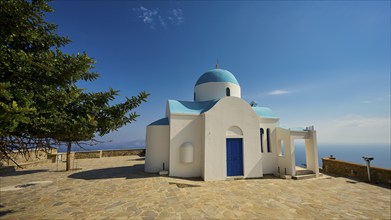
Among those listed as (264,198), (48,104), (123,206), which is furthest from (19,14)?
(264,198)

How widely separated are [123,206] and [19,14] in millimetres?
6319

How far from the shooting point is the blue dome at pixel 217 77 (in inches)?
588

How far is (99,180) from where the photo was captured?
953 cm

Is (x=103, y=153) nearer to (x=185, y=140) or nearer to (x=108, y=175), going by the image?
(x=108, y=175)

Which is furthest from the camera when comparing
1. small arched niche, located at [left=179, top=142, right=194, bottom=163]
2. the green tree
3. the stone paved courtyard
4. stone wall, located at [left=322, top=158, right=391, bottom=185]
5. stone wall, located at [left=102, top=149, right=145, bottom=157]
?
stone wall, located at [left=102, top=149, right=145, bottom=157]

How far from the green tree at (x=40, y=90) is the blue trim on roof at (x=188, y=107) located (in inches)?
266

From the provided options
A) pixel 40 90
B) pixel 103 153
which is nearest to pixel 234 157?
pixel 40 90

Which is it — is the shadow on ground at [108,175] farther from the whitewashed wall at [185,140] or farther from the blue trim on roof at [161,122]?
the blue trim on roof at [161,122]

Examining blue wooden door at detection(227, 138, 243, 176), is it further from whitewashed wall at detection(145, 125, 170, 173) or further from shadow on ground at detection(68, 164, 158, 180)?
shadow on ground at detection(68, 164, 158, 180)

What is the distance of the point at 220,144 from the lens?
36.7 ft

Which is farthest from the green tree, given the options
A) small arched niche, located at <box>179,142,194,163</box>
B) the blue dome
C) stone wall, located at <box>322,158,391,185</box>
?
stone wall, located at <box>322,158,391,185</box>

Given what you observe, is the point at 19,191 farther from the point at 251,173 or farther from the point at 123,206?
the point at 251,173

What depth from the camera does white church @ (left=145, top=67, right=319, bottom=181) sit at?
11.1m

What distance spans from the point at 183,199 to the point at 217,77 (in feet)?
35.3
